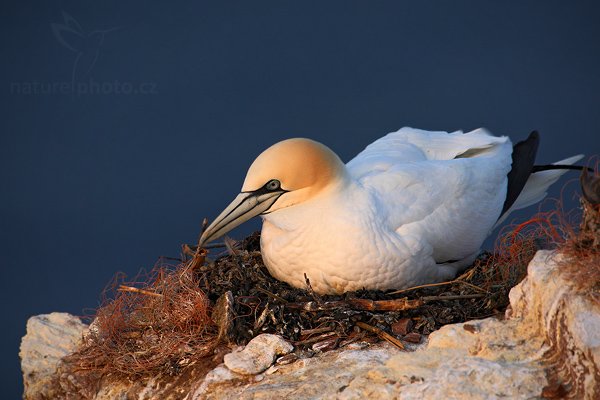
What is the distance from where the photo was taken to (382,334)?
212 inches

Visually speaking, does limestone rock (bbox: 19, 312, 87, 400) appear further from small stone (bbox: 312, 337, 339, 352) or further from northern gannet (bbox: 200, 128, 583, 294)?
small stone (bbox: 312, 337, 339, 352)

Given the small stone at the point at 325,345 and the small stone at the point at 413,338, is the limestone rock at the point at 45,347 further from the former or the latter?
the small stone at the point at 413,338

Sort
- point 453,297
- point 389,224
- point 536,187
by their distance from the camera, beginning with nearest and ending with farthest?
point 453,297, point 389,224, point 536,187

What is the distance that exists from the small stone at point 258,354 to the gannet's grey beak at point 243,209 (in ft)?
2.80

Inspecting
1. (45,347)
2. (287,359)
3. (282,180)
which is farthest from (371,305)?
(45,347)

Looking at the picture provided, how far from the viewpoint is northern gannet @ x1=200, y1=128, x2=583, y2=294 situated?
595 centimetres

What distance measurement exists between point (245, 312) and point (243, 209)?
0.64 metres

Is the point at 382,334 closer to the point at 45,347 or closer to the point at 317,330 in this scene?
the point at 317,330

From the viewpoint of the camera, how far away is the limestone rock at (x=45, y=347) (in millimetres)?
6344

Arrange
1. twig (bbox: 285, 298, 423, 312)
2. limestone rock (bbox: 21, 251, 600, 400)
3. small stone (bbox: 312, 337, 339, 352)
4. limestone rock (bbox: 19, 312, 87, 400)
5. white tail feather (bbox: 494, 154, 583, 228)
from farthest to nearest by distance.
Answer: white tail feather (bbox: 494, 154, 583, 228), limestone rock (bbox: 19, 312, 87, 400), twig (bbox: 285, 298, 423, 312), small stone (bbox: 312, 337, 339, 352), limestone rock (bbox: 21, 251, 600, 400)

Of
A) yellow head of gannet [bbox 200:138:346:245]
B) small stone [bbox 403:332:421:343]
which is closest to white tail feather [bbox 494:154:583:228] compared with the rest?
yellow head of gannet [bbox 200:138:346:245]

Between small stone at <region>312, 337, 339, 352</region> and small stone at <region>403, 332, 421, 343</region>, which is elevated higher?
small stone at <region>312, 337, 339, 352</region>

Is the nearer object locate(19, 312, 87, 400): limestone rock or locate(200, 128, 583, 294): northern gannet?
locate(200, 128, 583, 294): northern gannet

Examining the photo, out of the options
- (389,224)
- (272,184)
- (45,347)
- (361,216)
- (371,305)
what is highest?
(272,184)
